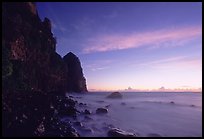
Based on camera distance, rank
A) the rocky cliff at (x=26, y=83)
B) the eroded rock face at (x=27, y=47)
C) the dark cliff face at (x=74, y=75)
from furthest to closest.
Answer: the dark cliff face at (x=74, y=75) < the eroded rock face at (x=27, y=47) < the rocky cliff at (x=26, y=83)

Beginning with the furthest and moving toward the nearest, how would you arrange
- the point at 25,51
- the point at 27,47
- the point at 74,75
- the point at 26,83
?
the point at 74,75 < the point at 27,47 < the point at 25,51 < the point at 26,83

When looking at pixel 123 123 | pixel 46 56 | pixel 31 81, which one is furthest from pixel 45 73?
pixel 123 123

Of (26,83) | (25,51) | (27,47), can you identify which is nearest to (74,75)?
(27,47)

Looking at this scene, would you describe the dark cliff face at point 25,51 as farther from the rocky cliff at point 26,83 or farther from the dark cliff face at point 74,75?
the dark cliff face at point 74,75

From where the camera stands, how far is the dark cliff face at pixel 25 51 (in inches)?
724

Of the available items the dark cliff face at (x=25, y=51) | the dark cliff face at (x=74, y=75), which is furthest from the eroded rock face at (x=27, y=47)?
the dark cliff face at (x=74, y=75)

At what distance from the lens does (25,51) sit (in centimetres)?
2397

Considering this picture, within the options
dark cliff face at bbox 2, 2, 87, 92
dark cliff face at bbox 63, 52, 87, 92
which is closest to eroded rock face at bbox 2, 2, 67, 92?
dark cliff face at bbox 2, 2, 87, 92

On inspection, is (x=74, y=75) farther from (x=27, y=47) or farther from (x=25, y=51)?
(x=25, y=51)

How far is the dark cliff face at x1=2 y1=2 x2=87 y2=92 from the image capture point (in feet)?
60.3

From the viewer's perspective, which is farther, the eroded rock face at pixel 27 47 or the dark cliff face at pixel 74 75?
the dark cliff face at pixel 74 75

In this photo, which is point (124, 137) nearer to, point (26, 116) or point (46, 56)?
point (26, 116)

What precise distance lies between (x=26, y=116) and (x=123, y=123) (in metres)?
10.4

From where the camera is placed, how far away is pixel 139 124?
70.1 feet
